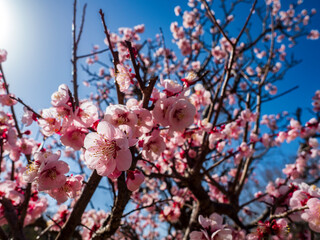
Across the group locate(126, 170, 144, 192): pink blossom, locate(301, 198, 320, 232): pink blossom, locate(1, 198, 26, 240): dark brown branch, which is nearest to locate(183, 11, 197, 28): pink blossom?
locate(301, 198, 320, 232): pink blossom

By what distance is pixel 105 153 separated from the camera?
106 cm

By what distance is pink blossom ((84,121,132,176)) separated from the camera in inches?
40.8

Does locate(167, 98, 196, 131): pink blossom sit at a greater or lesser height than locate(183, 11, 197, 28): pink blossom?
lesser

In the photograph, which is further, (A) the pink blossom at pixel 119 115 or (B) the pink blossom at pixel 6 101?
(B) the pink blossom at pixel 6 101

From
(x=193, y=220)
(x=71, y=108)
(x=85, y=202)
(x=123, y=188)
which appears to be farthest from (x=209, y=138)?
(x=71, y=108)

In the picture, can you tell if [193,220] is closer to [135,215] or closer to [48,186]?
[48,186]

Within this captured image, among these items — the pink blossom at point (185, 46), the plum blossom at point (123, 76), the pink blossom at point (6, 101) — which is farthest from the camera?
the pink blossom at point (185, 46)

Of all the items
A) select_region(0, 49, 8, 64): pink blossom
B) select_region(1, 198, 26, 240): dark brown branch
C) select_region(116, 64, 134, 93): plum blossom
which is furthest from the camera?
select_region(0, 49, 8, 64): pink blossom

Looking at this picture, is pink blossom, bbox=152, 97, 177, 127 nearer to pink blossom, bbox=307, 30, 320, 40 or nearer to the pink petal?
the pink petal

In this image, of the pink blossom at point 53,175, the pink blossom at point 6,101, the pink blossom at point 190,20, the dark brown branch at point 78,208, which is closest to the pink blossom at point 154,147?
the dark brown branch at point 78,208

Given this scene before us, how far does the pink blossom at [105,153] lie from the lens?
1.04 meters

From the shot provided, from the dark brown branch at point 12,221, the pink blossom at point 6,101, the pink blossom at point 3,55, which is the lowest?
the dark brown branch at point 12,221

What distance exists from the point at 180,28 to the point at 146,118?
7.32 metres

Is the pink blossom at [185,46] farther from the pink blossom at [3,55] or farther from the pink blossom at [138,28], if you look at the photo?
the pink blossom at [3,55]
